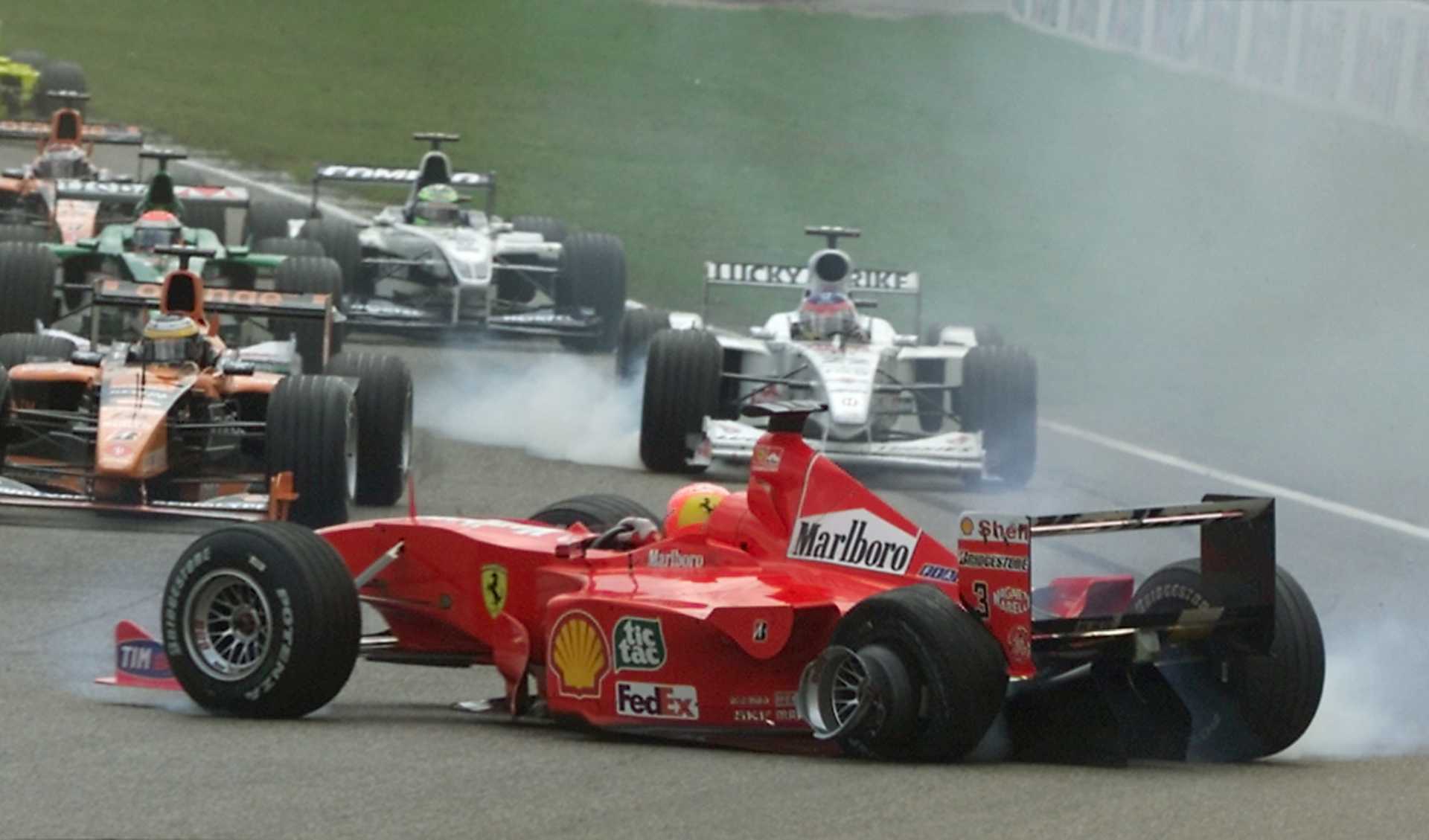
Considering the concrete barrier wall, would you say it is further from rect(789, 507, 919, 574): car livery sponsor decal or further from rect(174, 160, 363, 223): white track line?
rect(789, 507, 919, 574): car livery sponsor decal

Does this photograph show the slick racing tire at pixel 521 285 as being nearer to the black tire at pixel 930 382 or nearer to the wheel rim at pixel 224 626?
the black tire at pixel 930 382

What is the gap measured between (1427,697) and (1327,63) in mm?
21243

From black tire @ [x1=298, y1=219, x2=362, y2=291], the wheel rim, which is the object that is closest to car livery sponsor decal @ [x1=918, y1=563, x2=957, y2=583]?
the wheel rim

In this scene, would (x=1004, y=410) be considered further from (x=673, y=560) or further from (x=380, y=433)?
(x=673, y=560)

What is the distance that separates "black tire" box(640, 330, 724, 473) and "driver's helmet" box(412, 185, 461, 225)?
6946 millimetres

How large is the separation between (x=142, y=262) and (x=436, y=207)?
4.48 metres

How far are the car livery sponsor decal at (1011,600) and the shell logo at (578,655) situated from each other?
1.49 meters

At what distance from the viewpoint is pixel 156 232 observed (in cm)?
2038

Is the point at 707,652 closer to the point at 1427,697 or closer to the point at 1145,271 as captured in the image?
the point at 1427,697

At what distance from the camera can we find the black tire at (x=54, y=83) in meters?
34.6

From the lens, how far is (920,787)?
8.06 meters

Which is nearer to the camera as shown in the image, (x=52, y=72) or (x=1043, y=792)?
(x=1043, y=792)

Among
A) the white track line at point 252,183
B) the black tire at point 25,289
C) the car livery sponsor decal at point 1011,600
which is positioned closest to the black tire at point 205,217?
the white track line at point 252,183

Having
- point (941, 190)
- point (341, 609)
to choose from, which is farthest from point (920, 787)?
point (941, 190)
